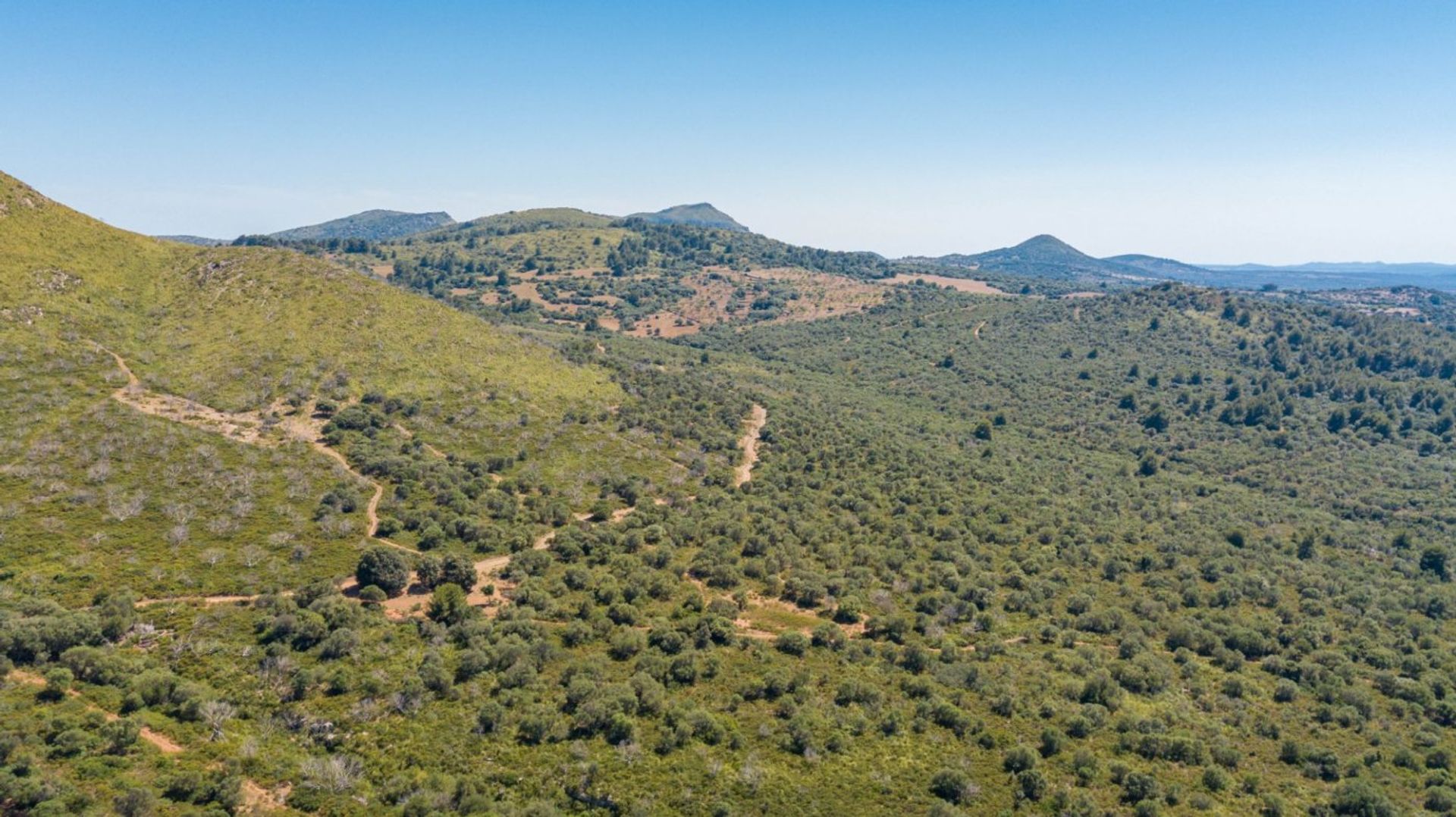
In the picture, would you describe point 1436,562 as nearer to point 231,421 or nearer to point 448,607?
point 448,607

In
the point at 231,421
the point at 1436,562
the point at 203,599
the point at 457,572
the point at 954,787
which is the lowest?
the point at 1436,562

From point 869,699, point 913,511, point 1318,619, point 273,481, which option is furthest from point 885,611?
point 273,481

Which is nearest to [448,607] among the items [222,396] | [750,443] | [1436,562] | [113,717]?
[113,717]

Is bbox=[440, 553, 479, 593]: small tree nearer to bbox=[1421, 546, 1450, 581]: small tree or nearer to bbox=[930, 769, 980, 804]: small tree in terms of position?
bbox=[930, 769, 980, 804]: small tree

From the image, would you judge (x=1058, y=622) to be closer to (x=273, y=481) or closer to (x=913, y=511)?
(x=913, y=511)

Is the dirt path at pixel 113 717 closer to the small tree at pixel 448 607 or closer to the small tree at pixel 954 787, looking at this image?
the small tree at pixel 448 607

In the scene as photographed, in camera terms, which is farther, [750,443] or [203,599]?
[750,443]

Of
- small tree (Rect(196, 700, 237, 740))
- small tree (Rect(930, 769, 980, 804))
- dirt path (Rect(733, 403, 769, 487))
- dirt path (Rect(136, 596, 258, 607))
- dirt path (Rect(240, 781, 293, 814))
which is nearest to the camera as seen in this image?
dirt path (Rect(240, 781, 293, 814))

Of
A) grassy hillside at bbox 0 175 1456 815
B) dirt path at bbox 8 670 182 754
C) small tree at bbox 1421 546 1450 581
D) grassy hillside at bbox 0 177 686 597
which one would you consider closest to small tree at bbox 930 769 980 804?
grassy hillside at bbox 0 175 1456 815
